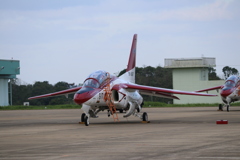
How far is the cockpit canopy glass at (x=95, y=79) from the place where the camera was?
72.9ft

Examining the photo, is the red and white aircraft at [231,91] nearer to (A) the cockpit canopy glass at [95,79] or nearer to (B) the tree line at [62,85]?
(A) the cockpit canopy glass at [95,79]

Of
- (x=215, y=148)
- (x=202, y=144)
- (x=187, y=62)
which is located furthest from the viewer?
(x=187, y=62)

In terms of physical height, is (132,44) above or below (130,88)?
above

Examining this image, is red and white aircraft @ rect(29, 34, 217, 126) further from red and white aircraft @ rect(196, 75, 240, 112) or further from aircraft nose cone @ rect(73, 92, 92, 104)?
red and white aircraft @ rect(196, 75, 240, 112)

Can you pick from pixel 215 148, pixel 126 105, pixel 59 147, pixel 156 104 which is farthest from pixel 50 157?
pixel 156 104

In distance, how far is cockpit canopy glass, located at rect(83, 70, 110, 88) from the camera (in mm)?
22219

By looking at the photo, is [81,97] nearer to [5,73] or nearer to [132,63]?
[132,63]

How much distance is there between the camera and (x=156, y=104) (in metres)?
60.9

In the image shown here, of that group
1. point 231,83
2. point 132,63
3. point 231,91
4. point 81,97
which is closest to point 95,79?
point 81,97

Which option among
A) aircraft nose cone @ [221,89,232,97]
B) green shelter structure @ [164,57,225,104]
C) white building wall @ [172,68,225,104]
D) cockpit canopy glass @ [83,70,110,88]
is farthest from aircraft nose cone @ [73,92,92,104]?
green shelter structure @ [164,57,225,104]

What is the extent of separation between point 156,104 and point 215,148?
50247mm

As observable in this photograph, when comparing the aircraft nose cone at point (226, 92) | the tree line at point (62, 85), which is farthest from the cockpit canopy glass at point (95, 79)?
the tree line at point (62, 85)

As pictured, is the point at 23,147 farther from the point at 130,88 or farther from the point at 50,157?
the point at 130,88

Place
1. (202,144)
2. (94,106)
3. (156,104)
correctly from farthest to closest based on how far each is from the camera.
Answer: (156,104) < (94,106) < (202,144)
